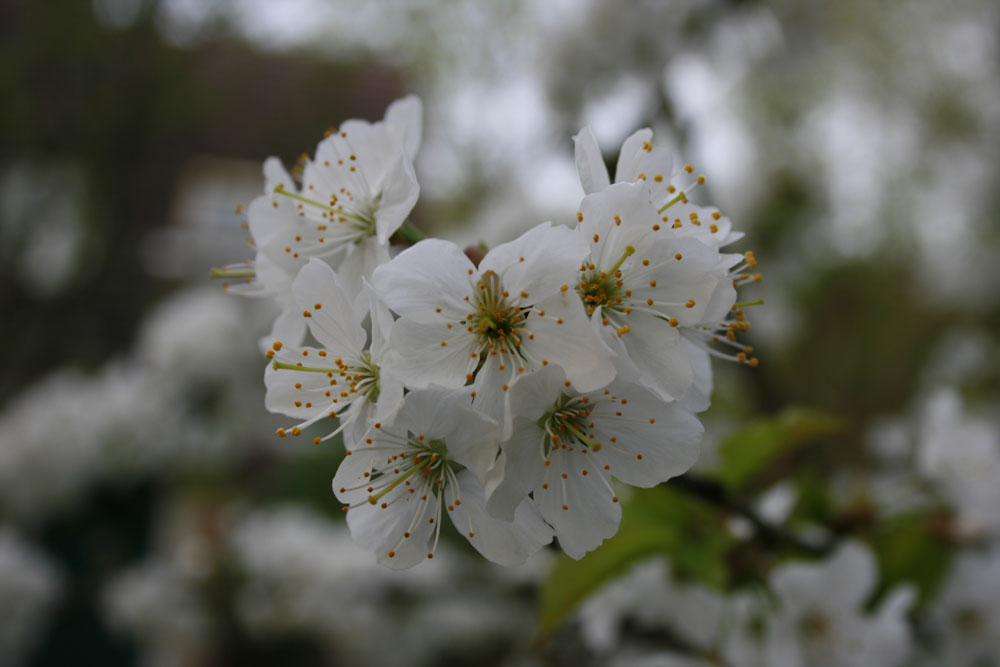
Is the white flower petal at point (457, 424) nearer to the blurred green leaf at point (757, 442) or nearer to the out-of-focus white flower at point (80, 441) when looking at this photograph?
the blurred green leaf at point (757, 442)

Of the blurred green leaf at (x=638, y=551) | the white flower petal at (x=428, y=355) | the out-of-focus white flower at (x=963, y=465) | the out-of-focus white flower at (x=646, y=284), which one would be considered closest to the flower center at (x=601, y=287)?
the out-of-focus white flower at (x=646, y=284)

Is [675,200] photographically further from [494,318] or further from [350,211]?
[350,211]

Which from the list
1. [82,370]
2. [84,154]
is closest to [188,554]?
[82,370]

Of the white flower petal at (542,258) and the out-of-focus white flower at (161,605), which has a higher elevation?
the white flower petal at (542,258)

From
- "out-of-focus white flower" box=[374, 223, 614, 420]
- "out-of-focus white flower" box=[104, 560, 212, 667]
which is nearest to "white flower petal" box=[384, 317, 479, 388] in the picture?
"out-of-focus white flower" box=[374, 223, 614, 420]

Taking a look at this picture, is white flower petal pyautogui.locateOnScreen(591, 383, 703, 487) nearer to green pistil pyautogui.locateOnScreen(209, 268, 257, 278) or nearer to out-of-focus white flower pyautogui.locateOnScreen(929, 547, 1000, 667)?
green pistil pyautogui.locateOnScreen(209, 268, 257, 278)

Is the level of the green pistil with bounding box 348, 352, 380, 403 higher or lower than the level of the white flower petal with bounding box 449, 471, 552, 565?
higher
